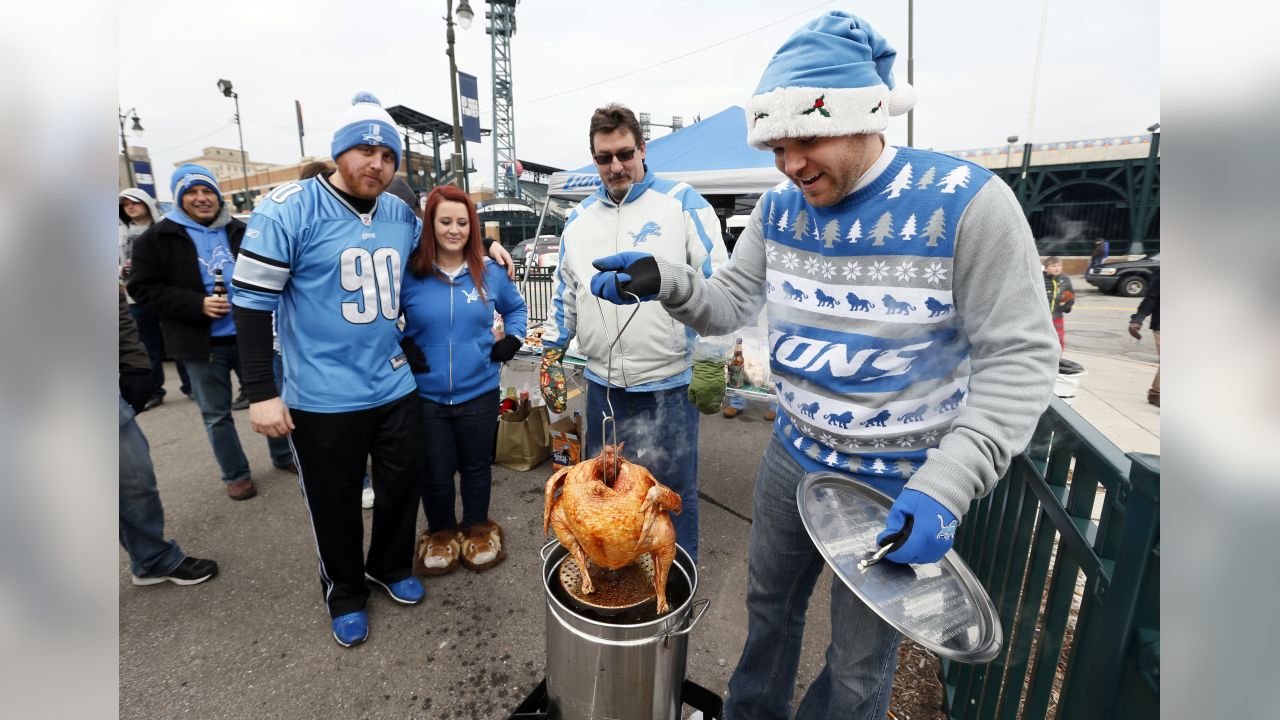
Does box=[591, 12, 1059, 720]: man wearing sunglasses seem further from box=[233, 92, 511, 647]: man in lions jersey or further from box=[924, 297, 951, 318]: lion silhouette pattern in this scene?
box=[233, 92, 511, 647]: man in lions jersey

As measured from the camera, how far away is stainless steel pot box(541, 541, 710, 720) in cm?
189

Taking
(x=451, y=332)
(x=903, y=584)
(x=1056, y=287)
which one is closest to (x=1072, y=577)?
(x=903, y=584)

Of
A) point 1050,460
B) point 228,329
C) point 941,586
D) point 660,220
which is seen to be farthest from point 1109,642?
point 228,329

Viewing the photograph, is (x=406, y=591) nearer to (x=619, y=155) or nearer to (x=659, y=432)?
(x=659, y=432)

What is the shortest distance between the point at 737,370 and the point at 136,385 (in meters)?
3.68

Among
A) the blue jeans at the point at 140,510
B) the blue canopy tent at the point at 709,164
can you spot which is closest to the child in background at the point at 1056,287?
the blue canopy tent at the point at 709,164

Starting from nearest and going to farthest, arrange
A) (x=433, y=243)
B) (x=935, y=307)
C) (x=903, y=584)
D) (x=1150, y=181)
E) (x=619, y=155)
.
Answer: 1. (x=1150, y=181)
2. (x=903, y=584)
3. (x=935, y=307)
4. (x=619, y=155)
5. (x=433, y=243)

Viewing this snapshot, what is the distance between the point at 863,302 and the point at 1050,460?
841 mm

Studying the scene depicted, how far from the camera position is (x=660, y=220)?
2891 mm

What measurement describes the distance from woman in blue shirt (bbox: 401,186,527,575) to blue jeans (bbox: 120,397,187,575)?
1.52 m

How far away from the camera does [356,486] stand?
2963 mm

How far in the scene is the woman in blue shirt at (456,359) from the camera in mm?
3145

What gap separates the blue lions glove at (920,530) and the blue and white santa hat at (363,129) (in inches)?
107
